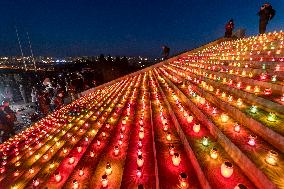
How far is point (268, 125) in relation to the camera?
3.36 m

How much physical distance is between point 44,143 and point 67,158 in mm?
2148

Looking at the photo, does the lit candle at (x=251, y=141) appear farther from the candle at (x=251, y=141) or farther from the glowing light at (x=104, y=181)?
the glowing light at (x=104, y=181)

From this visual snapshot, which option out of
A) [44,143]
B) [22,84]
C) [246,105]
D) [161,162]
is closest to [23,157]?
[44,143]

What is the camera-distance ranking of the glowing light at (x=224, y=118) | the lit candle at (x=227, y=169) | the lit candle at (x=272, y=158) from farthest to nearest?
the glowing light at (x=224, y=118), the lit candle at (x=227, y=169), the lit candle at (x=272, y=158)

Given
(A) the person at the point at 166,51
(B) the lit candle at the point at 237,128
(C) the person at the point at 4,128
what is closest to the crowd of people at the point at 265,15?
(A) the person at the point at 166,51

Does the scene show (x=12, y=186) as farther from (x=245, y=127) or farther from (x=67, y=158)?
(x=245, y=127)

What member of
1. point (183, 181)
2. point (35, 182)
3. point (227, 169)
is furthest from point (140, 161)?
point (35, 182)

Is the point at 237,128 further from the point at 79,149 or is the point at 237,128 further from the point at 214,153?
the point at 79,149

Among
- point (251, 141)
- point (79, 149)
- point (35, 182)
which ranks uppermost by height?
point (251, 141)

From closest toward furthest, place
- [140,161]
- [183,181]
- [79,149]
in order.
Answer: [183,181]
[140,161]
[79,149]

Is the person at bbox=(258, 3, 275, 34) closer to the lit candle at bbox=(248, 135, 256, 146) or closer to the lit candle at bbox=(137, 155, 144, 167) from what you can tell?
the lit candle at bbox=(248, 135, 256, 146)

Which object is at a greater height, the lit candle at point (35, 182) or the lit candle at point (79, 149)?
the lit candle at point (79, 149)

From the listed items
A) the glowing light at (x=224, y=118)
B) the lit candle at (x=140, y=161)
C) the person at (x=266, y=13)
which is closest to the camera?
the lit candle at (x=140, y=161)

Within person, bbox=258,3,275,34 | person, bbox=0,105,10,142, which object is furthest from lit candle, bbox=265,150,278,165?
person, bbox=0,105,10,142
